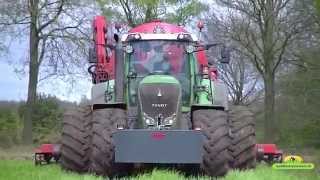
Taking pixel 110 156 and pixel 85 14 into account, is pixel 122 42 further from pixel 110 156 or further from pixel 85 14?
pixel 85 14

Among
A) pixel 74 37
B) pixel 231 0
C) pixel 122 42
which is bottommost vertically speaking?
pixel 122 42

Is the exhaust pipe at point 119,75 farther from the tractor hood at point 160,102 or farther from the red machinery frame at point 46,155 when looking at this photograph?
the red machinery frame at point 46,155

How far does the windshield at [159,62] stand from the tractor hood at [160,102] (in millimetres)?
846

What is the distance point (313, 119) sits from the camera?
29.9 m

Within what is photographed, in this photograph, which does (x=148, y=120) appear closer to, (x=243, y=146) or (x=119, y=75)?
(x=119, y=75)

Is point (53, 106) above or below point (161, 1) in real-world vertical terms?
below

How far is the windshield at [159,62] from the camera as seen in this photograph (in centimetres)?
1148

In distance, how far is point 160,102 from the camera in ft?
34.2

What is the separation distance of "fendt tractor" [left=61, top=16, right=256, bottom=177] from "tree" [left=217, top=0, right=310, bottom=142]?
60.2ft

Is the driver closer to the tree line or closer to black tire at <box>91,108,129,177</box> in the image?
black tire at <box>91,108,129,177</box>

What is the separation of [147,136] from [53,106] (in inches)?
990

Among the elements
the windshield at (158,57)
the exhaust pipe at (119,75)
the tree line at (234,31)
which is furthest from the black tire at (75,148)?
the tree line at (234,31)

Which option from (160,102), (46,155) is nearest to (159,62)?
(160,102)

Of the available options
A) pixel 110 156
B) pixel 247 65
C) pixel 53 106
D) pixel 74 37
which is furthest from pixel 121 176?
pixel 247 65
